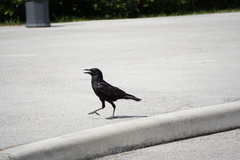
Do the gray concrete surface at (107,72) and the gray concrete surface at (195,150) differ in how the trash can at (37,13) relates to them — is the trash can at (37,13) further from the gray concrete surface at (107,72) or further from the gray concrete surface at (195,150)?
the gray concrete surface at (195,150)

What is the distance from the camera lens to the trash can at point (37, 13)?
18438 mm

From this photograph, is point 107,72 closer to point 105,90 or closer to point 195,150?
point 105,90

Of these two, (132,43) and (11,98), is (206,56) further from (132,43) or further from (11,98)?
(11,98)

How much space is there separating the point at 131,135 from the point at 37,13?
546 inches

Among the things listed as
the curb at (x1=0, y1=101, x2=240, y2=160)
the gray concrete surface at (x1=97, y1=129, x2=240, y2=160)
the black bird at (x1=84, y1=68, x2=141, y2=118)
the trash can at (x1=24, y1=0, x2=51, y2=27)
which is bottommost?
the trash can at (x1=24, y1=0, x2=51, y2=27)

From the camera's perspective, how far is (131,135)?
5211 millimetres

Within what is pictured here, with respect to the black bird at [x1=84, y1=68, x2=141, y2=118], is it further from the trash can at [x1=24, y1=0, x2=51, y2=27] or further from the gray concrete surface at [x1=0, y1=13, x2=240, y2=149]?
the trash can at [x1=24, y1=0, x2=51, y2=27]

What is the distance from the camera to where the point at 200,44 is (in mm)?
13484

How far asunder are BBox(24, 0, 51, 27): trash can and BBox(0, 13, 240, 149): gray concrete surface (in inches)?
33.7

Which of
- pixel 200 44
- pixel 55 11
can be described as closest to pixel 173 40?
pixel 200 44

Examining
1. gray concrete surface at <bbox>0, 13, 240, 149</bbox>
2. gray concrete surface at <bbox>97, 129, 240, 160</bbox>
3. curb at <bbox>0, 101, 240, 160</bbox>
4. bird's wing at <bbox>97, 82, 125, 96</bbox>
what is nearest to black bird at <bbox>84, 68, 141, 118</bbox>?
bird's wing at <bbox>97, 82, 125, 96</bbox>

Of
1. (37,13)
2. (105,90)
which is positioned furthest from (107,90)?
(37,13)

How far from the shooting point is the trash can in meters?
18.4

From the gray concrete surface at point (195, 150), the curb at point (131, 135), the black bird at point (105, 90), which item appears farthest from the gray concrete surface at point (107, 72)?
the gray concrete surface at point (195, 150)
